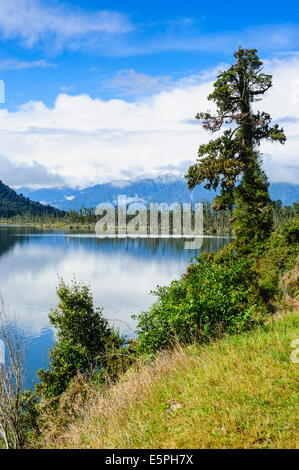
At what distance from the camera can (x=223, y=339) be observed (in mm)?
11758

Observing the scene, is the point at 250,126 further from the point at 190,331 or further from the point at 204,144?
the point at 190,331

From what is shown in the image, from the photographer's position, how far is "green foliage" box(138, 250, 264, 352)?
12531mm

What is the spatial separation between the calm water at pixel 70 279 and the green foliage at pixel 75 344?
1.77 meters

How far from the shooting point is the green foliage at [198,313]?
12.5m

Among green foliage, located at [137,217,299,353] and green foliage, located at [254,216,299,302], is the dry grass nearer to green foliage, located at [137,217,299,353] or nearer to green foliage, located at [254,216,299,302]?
green foliage, located at [137,217,299,353]

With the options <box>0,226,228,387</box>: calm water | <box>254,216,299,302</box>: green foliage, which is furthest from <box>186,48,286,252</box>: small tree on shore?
<box>0,226,228,387</box>: calm water

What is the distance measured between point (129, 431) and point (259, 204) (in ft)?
87.7

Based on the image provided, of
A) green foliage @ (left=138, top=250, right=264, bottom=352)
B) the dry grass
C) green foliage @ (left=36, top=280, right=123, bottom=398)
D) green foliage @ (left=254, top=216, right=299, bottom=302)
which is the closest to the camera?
the dry grass

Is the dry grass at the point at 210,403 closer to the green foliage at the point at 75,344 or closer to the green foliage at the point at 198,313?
the green foliage at the point at 198,313

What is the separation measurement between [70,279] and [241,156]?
48.9m

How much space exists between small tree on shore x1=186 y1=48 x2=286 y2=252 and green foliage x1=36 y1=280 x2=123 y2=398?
12.7 meters

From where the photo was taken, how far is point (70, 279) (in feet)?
247

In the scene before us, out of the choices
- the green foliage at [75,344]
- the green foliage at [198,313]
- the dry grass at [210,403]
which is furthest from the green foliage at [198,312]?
the green foliage at [75,344]
